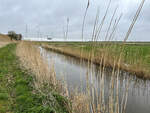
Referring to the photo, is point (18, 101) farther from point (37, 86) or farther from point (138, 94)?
point (138, 94)

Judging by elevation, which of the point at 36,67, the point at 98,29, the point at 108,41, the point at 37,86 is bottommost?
the point at 37,86

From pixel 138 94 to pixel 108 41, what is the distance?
4019 millimetres

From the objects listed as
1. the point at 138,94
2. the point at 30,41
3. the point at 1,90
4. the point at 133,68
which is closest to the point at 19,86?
the point at 1,90

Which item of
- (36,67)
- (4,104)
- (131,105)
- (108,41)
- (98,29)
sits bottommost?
(131,105)

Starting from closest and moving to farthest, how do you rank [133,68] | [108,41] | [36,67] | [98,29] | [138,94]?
1. [98,29]
2. [108,41]
3. [36,67]
4. [138,94]
5. [133,68]

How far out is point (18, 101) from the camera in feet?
9.72

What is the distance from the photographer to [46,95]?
2.94m

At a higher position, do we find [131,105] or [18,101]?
[18,101]

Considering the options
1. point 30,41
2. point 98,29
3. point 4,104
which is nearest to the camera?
point 98,29

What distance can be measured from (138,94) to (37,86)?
372 centimetres

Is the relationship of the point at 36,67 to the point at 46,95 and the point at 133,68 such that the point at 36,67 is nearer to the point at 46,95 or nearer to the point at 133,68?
the point at 46,95

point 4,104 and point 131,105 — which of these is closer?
point 4,104

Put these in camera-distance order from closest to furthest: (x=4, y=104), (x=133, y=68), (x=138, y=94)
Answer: (x=4, y=104) → (x=138, y=94) → (x=133, y=68)

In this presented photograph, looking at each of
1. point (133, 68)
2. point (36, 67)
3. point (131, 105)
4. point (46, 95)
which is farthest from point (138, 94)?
point (36, 67)
